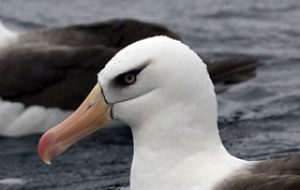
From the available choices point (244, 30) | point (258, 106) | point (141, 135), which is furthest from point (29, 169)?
point (244, 30)

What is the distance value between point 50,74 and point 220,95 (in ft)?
6.12

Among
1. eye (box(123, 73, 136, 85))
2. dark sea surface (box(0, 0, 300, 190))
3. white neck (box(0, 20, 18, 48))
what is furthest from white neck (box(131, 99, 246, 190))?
white neck (box(0, 20, 18, 48))

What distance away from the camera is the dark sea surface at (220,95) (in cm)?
1002

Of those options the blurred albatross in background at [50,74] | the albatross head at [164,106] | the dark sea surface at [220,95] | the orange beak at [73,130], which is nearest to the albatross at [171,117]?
the albatross head at [164,106]

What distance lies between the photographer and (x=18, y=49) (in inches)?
448

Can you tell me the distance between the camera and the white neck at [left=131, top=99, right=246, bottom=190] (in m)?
6.70

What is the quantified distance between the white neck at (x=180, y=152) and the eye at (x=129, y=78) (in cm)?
24

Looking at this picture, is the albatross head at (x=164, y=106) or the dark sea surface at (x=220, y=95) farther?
the dark sea surface at (x=220, y=95)

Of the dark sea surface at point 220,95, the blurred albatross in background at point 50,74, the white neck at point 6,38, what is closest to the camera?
the dark sea surface at point 220,95

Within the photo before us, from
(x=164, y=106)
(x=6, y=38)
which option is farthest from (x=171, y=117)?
(x=6, y=38)

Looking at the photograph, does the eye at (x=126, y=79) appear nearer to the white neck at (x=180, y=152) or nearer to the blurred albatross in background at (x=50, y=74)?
the white neck at (x=180, y=152)

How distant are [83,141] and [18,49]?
1166 millimetres

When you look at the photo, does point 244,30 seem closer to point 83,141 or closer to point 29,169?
point 83,141

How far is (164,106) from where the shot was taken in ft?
22.2
